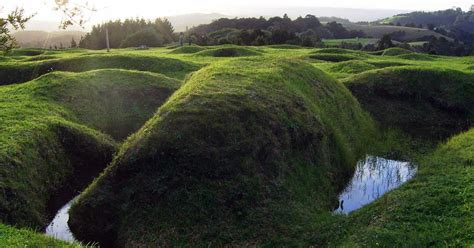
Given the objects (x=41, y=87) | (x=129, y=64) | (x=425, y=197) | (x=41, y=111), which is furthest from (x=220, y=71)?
(x=129, y=64)

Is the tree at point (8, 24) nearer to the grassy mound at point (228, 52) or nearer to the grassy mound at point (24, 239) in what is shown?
the grassy mound at point (24, 239)

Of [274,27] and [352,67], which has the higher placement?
[352,67]

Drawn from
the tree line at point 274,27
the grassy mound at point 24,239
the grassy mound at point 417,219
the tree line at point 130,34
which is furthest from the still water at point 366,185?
the tree line at point 274,27

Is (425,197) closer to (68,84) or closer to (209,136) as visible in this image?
(209,136)

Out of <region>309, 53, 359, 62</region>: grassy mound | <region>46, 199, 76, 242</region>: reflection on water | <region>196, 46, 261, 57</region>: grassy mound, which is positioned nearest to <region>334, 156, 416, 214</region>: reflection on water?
<region>46, 199, 76, 242</region>: reflection on water

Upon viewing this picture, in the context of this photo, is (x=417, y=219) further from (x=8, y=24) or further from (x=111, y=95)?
(x=111, y=95)

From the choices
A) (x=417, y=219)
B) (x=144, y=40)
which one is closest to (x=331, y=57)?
(x=417, y=219)

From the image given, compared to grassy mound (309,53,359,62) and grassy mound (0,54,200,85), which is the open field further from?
grassy mound (309,53,359,62)
